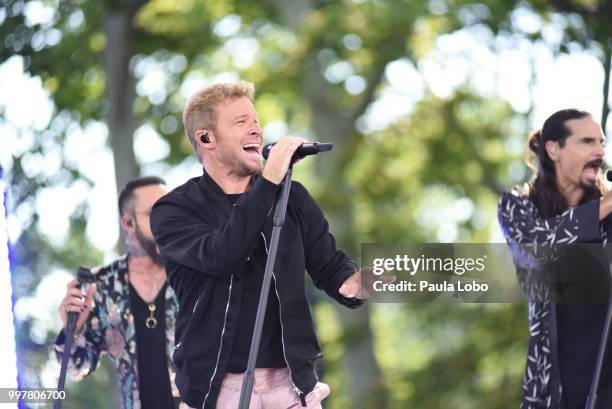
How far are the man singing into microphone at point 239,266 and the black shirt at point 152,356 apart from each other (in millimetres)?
1383

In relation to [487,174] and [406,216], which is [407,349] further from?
[487,174]

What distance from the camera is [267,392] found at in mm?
4230

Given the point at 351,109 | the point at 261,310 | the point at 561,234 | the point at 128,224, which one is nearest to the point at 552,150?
the point at 561,234

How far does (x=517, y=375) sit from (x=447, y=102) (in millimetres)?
3532

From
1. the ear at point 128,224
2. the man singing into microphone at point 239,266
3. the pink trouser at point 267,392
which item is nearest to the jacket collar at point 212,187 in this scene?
the man singing into microphone at point 239,266

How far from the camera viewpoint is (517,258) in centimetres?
499

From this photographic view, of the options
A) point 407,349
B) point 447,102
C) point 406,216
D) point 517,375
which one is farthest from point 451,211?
point 407,349

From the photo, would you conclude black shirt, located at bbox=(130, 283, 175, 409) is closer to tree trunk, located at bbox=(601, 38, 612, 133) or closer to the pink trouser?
the pink trouser

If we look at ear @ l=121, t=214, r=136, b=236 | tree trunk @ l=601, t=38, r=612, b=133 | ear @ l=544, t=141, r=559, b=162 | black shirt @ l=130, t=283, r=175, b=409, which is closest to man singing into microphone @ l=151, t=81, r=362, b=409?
ear @ l=544, t=141, r=559, b=162

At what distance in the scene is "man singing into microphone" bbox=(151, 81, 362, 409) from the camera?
4.10 meters

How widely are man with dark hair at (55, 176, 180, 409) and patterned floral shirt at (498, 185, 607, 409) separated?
5.31 ft

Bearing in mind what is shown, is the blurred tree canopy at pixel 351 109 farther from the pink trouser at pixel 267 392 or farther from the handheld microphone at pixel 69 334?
the pink trouser at pixel 267 392

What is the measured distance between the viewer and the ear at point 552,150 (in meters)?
5.16

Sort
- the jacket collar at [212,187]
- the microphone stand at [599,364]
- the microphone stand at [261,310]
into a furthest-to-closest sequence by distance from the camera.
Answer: the microphone stand at [599,364] → the jacket collar at [212,187] → the microphone stand at [261,310]
